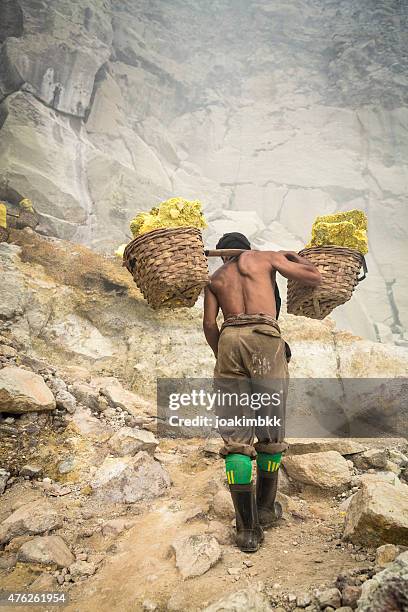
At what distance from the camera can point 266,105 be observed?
95.7 ft

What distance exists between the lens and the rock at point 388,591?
3.50 ft

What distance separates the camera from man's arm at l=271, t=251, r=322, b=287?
2.65 metres

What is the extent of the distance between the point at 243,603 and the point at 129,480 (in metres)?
1.83

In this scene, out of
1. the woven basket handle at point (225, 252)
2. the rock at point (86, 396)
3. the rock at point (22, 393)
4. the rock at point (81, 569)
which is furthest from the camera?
the rock at point (86, 396)

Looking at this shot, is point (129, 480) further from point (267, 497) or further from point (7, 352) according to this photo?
point (7, 352)

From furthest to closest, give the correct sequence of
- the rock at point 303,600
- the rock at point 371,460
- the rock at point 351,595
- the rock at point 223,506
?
1. the rock at point 371,460
2. the rock at point 223,506
3. the rock at point 303,600
4. the rock at point 351,595

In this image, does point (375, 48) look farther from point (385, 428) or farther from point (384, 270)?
point (385, 428)

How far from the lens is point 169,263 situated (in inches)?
91.7

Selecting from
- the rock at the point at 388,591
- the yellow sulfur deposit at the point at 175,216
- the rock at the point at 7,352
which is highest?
the yellow sulfur deposit at the point at 175,216

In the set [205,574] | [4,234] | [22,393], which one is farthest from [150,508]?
[4,234]

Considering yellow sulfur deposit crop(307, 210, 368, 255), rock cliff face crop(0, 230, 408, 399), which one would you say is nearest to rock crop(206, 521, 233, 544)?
yellow sulfur deposit crop(307, 210, 368, 255)

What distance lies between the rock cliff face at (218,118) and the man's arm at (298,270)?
12.3 metres

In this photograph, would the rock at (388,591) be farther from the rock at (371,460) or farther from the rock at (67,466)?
the rock at (67,466)

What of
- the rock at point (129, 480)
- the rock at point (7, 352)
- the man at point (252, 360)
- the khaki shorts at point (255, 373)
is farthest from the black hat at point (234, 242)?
the rock at point (7, 352)
